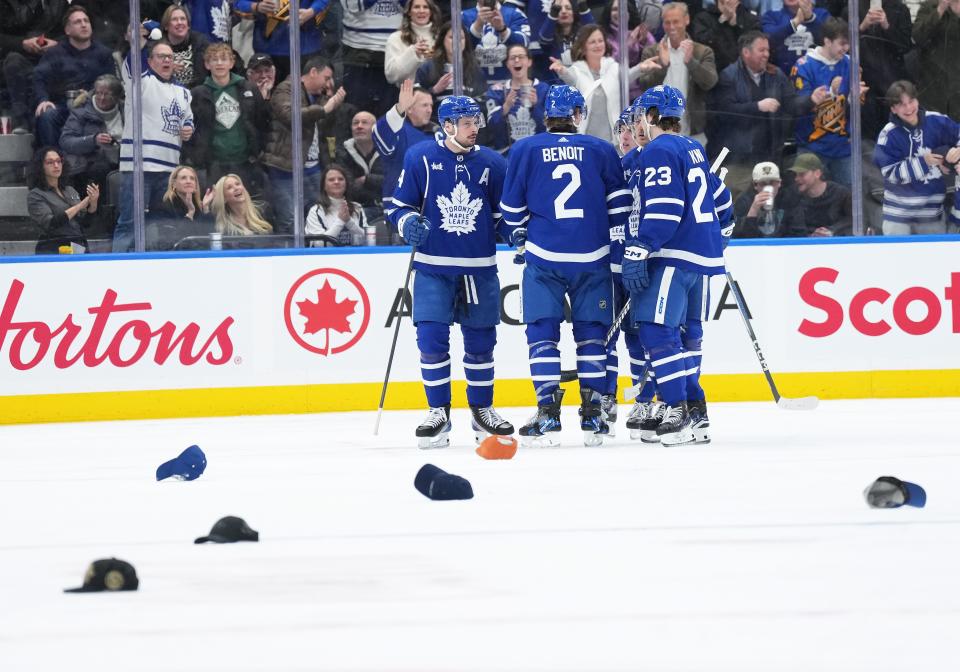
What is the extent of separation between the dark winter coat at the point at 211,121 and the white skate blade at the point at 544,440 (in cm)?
315

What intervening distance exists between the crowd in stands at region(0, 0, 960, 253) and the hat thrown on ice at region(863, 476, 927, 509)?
4.62 meters

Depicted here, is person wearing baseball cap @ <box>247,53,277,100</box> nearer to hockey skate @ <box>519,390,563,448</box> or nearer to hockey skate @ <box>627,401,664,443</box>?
hockey skate @ <box>627,401,664,443</box>

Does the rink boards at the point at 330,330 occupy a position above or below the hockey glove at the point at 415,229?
below

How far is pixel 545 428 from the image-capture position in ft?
18.5

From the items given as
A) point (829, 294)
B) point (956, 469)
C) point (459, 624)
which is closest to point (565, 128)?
point (956, 469)

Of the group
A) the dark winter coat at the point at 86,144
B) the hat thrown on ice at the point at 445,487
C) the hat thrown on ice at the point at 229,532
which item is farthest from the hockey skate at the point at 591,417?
the dark winter coat at the point at 86,144

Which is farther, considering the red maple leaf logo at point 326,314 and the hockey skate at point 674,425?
the red maple leaf logo at point 326,314

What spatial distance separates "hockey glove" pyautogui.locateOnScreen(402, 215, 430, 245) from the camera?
5613 millimetres

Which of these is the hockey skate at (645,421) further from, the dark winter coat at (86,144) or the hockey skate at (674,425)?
the dark winter coat at (86,144)

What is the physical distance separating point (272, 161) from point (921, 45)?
A: 150 inches

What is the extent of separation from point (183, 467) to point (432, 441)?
1225 mm

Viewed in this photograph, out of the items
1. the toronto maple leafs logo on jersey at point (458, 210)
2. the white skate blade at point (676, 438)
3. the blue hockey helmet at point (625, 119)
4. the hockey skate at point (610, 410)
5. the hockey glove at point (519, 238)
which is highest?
the blue hockey helmet at point (625, 119)

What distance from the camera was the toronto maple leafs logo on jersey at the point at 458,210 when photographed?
5.76 metres

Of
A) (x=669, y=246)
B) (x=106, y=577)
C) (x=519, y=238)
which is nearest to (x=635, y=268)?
(x=669, y=246)
